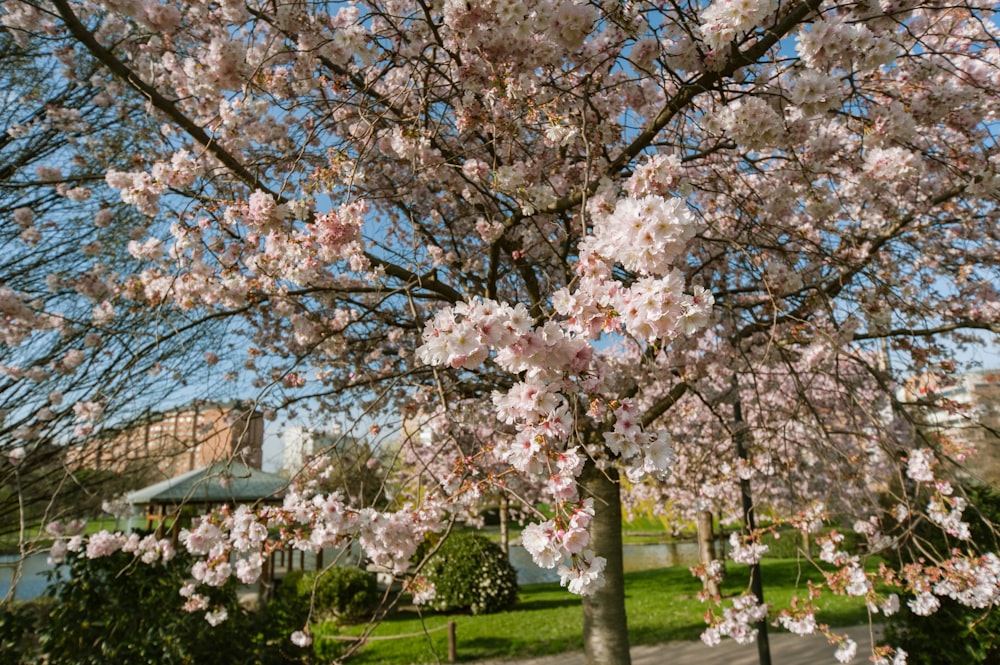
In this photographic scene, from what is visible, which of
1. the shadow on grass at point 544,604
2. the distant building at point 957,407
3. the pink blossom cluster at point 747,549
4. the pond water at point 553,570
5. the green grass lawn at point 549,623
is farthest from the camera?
the pond water at point 553,570

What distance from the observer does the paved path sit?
6258 mm

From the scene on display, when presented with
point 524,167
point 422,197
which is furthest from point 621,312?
point 422,197

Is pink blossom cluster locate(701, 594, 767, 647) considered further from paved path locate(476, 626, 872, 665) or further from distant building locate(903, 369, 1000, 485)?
paved path locate(476, 626, 872, 665)

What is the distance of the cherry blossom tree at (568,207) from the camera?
1.66 m

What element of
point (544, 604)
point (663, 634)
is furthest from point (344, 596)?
point (663, 634)

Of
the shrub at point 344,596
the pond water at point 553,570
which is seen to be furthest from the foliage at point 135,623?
the pond water at point 553,570

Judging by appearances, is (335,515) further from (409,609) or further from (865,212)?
(409,609)

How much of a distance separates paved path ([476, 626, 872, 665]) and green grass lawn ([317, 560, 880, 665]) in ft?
1.00

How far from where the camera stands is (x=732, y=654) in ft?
21.6

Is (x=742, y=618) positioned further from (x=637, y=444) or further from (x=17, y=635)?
(x=17, y=635)

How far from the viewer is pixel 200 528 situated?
8.35 ft

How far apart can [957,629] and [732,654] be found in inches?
108

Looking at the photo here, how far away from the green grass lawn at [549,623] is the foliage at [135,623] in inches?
81.8

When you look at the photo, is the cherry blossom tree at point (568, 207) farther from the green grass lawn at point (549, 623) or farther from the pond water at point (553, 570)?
the pond water at point (553, 570)
